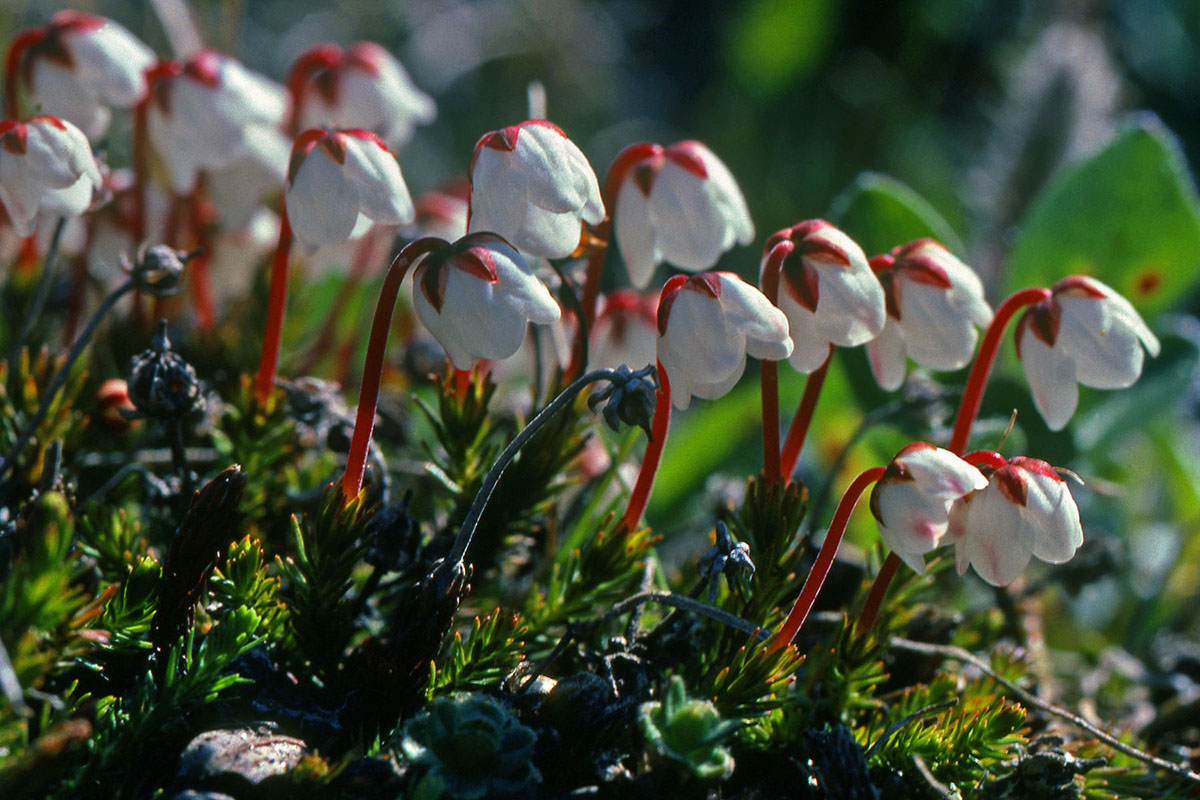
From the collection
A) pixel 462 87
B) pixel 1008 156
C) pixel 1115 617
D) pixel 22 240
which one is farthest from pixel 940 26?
pixel 22 240

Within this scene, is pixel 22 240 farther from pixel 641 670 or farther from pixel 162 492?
pixel 641 670

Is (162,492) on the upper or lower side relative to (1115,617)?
upper

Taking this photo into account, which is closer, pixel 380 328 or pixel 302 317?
pixel 380 328

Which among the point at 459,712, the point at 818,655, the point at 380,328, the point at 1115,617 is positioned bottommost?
the point at 1115,617

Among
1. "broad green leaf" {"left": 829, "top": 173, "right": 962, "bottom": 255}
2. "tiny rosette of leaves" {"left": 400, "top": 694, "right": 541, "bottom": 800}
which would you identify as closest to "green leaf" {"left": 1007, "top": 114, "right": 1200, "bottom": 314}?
"broad green leaf" {"left": 829, "top": 173, "right": 962, "bottom": 255}

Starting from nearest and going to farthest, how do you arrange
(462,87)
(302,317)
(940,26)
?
(302,317)
(940,26)
(462,87)

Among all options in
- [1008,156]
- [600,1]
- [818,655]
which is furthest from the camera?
[600,1]

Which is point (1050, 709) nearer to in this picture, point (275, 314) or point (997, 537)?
point (997, 537)
